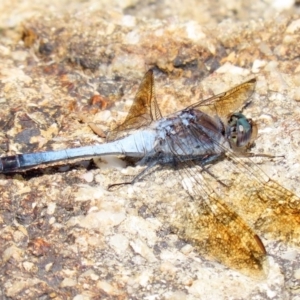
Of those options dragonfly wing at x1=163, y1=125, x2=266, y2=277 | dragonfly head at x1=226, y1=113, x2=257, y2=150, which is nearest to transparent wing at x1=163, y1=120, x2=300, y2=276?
dragonfly wing at x1=163, y1=125, x2=266, y2=277

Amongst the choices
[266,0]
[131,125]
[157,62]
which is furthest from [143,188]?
[266,0]

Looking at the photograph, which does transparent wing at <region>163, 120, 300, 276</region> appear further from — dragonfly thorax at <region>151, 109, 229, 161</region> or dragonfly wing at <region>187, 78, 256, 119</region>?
dragonfly wing at <region>187, 78, 256, 119</region>

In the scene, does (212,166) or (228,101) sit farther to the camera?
(228,101)

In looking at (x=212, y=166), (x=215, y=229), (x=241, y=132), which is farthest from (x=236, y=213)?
(x=241, y=132)

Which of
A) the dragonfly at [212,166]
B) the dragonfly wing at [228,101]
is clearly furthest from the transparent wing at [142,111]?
the dragonfly wing at [228,101]

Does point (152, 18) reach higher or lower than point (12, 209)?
higher

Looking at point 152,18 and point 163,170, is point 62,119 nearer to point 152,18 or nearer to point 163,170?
point 163,170

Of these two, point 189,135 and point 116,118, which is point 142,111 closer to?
→ point 116,118

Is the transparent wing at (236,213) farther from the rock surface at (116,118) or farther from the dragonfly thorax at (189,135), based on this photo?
the dragonfly thorax at (189,135)
